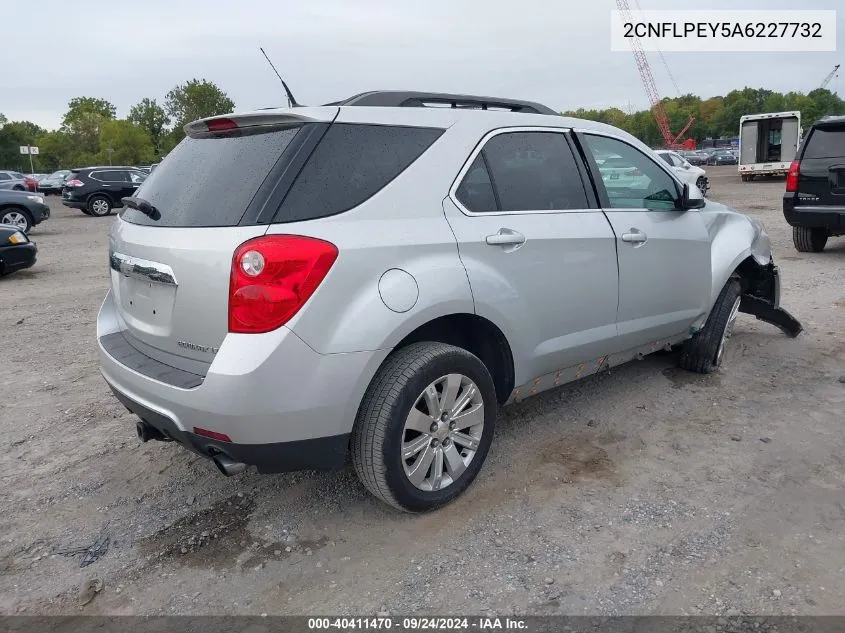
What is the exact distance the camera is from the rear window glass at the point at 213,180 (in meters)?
2.72

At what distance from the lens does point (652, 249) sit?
3.99 metres

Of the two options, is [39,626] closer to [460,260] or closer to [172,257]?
[172,257]

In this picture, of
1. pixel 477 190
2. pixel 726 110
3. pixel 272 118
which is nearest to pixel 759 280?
pixel 477 190

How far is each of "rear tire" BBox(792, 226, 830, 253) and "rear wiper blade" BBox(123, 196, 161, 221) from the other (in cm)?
963

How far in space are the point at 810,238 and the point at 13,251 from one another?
11.7 meters

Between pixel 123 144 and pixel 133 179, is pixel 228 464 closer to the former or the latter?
pixel 133 179

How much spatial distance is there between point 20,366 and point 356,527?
3926 millimetres

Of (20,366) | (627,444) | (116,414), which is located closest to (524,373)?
(627,444)

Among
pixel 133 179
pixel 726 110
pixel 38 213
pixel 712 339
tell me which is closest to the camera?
pixel 712 339

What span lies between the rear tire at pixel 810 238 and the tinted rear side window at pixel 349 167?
8916 mm

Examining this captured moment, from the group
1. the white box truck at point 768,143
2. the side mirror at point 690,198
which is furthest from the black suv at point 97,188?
the white box truck at point 768,143

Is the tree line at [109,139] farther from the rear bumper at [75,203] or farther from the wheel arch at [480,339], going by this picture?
the wheel arch at [480,339]

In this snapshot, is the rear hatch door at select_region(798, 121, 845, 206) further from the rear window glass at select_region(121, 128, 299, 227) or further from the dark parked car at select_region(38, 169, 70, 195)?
the dark parked car at select_region(38, 169, 70, 195)

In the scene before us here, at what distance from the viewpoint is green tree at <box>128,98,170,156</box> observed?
102m
